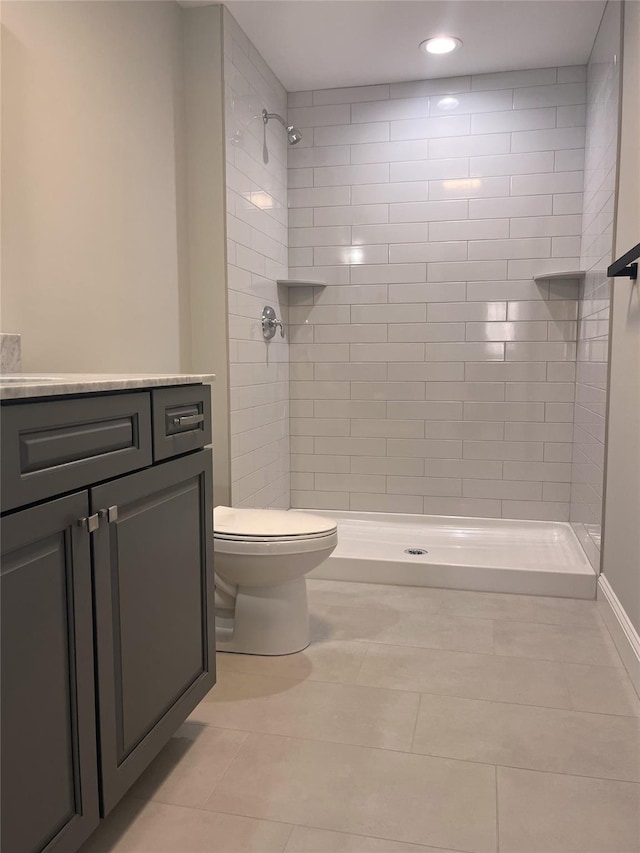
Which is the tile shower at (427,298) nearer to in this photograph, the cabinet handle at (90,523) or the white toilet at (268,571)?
the white toilet at (268,571)

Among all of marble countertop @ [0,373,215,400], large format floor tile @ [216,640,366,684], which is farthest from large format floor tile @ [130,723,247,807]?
marble countertop @ [0,373,215,400]

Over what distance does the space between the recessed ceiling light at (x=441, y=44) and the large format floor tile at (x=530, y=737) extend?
113 inches

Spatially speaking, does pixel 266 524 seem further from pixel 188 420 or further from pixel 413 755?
pixel 413 755

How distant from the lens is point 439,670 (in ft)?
7.51

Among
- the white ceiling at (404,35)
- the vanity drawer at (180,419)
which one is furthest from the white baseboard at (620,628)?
the white ceiling at (404,35)

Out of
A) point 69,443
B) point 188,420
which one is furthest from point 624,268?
point 69,443

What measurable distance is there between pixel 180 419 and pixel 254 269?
1.81m

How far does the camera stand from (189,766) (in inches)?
68.7

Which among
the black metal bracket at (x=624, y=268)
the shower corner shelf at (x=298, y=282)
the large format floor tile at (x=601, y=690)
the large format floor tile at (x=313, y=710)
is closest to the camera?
the large format floor tile at (x=313, y=710)

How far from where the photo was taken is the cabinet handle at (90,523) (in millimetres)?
1256

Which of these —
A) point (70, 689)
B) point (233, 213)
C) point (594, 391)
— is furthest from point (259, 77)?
point (70, 689)

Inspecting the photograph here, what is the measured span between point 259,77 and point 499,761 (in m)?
3.13

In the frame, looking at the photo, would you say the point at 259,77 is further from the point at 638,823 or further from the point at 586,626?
the point at 638,823

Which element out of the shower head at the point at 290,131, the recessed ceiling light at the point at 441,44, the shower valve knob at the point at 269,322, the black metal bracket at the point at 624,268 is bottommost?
the shower valve knob at the point at 269,322
